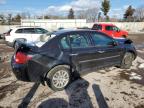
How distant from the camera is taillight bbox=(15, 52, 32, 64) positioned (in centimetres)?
469

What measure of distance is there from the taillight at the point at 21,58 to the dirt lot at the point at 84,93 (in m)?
0.89

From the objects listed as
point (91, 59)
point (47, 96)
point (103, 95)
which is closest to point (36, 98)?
point (47, 96)

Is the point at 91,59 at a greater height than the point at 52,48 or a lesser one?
lesser

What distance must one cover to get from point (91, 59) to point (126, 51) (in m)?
1.93

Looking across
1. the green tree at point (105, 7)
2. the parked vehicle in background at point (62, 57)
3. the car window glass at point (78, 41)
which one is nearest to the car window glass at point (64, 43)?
the parked vehicle in background at point (62, 57)

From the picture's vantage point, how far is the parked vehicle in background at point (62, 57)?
4727 millimetres

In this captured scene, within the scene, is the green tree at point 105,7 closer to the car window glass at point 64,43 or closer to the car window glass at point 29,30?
the car window glass at point 29,30

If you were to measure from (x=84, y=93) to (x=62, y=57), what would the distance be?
1156 mm

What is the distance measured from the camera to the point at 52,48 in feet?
16.2

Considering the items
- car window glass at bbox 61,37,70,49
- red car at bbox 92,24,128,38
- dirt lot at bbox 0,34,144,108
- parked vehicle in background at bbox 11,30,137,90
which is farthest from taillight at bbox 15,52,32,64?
red car at bbox 92,24,128,38

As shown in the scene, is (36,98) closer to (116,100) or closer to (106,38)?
A: (116,100)

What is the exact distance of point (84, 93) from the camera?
4.93 meters

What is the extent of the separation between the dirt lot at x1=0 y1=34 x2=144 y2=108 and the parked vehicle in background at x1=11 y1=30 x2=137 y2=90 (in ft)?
1.20

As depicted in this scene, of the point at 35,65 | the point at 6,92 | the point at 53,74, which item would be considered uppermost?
the point at 35,65
